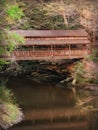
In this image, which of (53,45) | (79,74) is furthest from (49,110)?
(53,45)

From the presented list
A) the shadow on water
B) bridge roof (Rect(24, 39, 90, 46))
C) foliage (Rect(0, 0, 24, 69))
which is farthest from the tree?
bridge roof (Rect(24, 39, 90, 46))

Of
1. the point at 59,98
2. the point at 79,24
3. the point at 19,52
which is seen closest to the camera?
the point at 59,98

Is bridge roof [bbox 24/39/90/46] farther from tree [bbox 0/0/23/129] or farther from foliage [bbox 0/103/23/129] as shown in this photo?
foliage [bbox 0/103/23/129]

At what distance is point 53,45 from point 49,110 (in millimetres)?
12811

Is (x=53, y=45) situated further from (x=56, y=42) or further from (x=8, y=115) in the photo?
(x=8, y=115)

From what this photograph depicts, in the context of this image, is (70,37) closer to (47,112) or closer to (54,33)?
(54,33)

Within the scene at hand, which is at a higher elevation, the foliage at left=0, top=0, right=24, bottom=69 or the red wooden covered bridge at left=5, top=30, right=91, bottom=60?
the foliage at left=0, top=0, right=24, bottom=69

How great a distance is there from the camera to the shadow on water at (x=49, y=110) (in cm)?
2847

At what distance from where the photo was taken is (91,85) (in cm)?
4322

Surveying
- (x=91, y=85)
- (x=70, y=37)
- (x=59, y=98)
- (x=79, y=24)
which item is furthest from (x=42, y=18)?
(x=59, y=98)

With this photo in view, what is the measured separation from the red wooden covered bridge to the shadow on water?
11.0 ft

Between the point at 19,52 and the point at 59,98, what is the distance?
7254 mm

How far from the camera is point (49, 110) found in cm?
3344

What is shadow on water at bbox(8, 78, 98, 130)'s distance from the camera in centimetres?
2847
